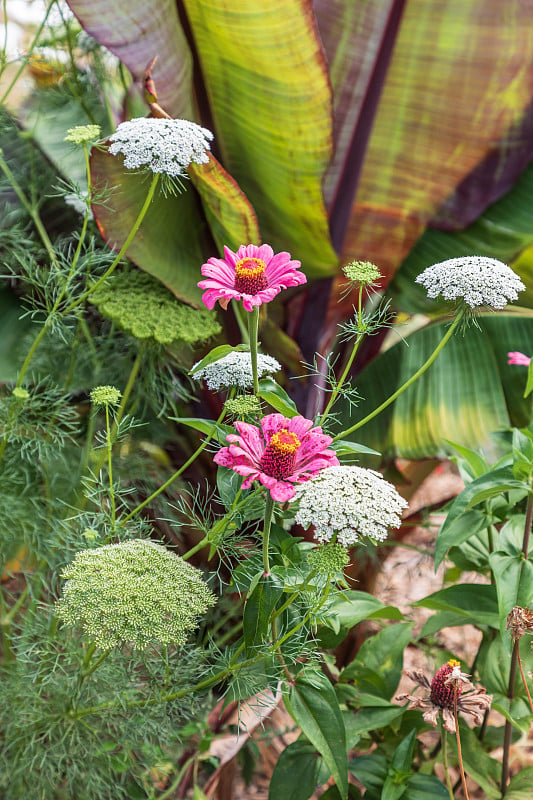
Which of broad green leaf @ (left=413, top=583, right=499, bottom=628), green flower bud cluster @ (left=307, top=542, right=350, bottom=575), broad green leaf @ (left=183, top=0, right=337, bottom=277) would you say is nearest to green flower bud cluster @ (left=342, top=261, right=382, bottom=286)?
green flower bud cluster @ (left=307, top=542, right=350, bottom=575)

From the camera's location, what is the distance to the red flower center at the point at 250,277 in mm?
860

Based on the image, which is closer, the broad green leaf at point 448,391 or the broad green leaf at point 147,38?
the broad green leaf at point 147,38

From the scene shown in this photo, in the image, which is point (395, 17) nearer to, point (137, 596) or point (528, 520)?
point (528, 520)

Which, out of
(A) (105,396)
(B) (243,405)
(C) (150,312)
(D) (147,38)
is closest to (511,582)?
(B) (243,405)

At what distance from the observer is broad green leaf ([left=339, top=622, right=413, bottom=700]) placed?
1302mm

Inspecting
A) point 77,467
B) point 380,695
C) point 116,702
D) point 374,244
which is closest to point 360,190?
point 374,244

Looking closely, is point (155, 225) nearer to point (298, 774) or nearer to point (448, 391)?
point (448, 391)

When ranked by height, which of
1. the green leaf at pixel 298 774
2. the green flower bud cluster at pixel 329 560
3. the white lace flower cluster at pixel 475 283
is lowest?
the green leaf at pixel 298 774

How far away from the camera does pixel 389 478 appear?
1831mm

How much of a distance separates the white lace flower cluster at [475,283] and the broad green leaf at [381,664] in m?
0.66

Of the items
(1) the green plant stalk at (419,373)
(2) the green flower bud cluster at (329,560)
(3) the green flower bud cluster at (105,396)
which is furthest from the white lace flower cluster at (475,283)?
(3) the green flower bud cluster at (105,396)

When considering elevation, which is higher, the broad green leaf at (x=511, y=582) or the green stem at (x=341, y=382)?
the green stem at (x=341, y=382)

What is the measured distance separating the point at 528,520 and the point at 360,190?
945mm

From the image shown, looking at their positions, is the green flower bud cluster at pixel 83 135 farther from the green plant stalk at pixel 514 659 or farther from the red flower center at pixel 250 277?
the green plant stalk at pixel 514 659
